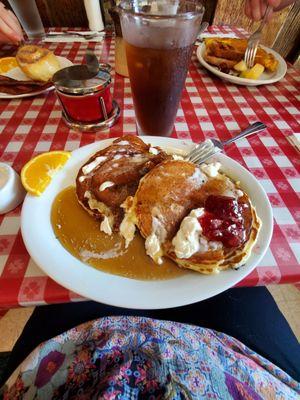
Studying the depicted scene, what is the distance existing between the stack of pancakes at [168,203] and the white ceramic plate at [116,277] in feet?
0.11

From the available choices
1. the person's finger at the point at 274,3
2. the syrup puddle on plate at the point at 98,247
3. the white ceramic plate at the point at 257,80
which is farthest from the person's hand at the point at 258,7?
the syrup puddle on plate at the point at 98,247

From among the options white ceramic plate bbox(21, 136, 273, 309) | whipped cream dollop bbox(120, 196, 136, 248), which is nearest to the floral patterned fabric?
white ceramic plate bbox(21, 136, 273, 309)

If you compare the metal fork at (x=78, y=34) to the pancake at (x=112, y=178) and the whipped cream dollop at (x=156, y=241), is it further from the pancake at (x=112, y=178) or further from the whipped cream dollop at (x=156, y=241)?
the whipped cream dollop at (x=156, y=241)

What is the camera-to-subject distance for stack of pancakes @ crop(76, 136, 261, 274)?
755 millimetres

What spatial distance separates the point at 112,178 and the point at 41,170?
30 cm

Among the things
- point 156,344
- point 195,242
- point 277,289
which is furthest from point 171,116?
point 277,289

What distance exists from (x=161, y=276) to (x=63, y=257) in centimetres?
30

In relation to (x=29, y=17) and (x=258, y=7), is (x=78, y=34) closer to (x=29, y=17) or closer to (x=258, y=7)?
(x=29, y=17)

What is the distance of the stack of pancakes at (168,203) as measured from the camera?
2.48ft

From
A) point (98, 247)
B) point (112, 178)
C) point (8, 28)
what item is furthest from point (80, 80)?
point (8, 28)

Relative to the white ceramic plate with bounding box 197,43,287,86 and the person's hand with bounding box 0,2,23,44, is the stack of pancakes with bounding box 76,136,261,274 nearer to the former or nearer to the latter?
the white ceramic plate with bounding box 197,43,287,86

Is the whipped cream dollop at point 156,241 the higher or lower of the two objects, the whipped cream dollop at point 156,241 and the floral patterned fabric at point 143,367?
the higher

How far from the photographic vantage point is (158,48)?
99cm

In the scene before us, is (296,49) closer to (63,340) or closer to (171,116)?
(171,116)
